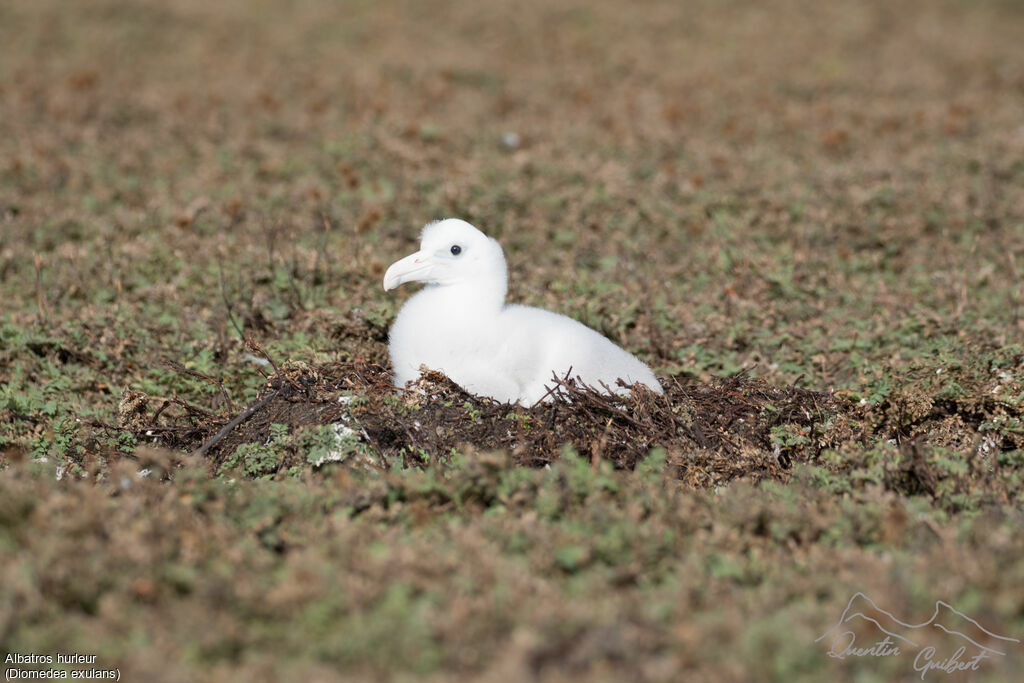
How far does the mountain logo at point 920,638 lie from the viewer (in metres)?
2.93

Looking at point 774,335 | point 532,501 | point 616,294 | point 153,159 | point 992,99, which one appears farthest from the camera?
point 992,99

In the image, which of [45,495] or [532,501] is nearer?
[45,495]

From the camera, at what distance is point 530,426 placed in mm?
4684

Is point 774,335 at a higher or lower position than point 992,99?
lower

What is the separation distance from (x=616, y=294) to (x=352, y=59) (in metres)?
7.98

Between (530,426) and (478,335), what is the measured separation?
0.53 m

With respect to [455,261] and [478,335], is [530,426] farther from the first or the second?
[455,261]

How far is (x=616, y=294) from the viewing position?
6.79 m

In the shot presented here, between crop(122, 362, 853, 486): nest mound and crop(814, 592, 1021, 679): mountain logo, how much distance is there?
1449mm

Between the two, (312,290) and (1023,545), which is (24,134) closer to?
(312,290)

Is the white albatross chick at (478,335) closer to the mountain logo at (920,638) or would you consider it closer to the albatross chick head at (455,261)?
the albatross chick head at (455,261)

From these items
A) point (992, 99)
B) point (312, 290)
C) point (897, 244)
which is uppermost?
point (992, 99)

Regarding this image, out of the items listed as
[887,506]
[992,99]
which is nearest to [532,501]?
[887,506]

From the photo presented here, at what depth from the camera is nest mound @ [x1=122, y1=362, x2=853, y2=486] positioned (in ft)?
14.9
